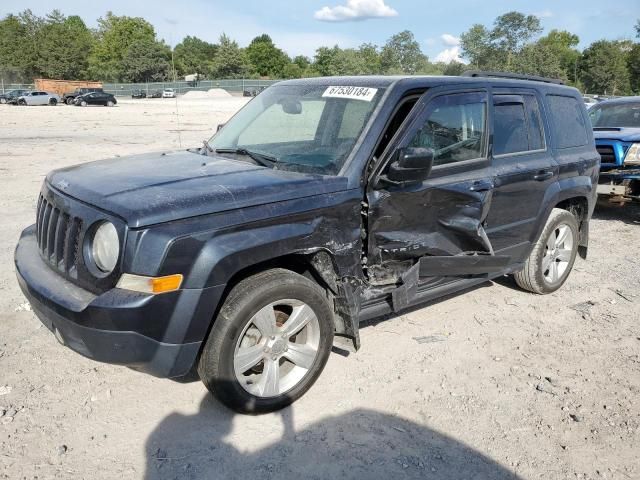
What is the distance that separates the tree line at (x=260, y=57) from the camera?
72875 mm

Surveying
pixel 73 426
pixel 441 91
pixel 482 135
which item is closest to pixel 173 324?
pixel 73 426

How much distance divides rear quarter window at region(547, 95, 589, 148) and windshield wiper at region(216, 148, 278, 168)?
2.84m

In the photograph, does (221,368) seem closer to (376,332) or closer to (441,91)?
(376,332)

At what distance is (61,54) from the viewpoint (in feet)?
265

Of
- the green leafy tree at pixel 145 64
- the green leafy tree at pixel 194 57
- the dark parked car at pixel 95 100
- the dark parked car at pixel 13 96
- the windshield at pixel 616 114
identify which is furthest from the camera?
the green leafy tree at pixel 194 57

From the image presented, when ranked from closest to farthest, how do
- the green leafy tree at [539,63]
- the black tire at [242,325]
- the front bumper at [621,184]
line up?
the black tire at [242,325] → the front bumper at [621,184] → the green leafy tree at [539,63]

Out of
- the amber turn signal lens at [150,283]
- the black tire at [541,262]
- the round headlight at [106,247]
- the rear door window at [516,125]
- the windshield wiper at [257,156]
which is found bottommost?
the black tire at [541,262]

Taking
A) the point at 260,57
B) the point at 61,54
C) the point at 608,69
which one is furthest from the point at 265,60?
the point at 608,69

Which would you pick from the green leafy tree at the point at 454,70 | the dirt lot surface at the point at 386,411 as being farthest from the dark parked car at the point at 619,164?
the dirt lot surface at the point at 386,411

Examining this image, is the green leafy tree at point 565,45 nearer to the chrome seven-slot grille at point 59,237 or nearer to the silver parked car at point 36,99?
the silver parked car at point 36,99

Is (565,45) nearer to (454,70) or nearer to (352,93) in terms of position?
(454,70)

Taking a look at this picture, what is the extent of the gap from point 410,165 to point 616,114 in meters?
8.00

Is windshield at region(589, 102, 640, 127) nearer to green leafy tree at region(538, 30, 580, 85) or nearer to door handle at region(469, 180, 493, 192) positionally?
door handle at region(469, 180, 493, 192)

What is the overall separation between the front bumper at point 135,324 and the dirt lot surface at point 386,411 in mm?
515
